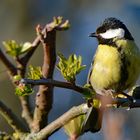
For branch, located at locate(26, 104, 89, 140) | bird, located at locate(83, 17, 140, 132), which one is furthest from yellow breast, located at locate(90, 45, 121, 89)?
branch, located at locate(26, 104, 89, 140)

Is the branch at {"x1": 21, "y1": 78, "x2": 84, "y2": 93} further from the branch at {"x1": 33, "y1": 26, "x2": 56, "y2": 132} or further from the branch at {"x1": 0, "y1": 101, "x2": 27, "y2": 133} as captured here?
the branch at {"x1": 0, "y1": 101, "x2": 27, "y2": 133}

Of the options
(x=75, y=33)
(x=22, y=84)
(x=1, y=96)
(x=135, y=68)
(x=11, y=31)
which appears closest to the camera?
(x=22, y=84)

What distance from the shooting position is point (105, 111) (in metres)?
0.99

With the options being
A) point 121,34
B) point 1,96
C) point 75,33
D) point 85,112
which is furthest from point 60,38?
point 85,112

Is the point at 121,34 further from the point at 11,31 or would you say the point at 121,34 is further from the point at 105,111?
the point at 11,31

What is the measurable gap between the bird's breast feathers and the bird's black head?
10 centimetres

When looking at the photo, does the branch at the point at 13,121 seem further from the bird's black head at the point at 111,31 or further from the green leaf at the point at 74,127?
the bird's black head at the point at 111,31

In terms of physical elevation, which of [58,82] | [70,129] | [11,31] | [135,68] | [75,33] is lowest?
[75,33]

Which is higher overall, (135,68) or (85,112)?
(85,112)

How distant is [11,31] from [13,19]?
259 millimetres

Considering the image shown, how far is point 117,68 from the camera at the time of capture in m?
2.20

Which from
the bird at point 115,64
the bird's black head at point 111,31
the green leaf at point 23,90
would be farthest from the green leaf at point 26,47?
the bird's black head at point 111,31

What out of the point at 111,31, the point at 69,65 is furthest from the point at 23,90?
the point at 111,31

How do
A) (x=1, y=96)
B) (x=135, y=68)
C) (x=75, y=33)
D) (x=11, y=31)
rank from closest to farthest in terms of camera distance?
(x=135, y=68), (x=1, y=96), (x=11, y=31), (x=75, y=33)
